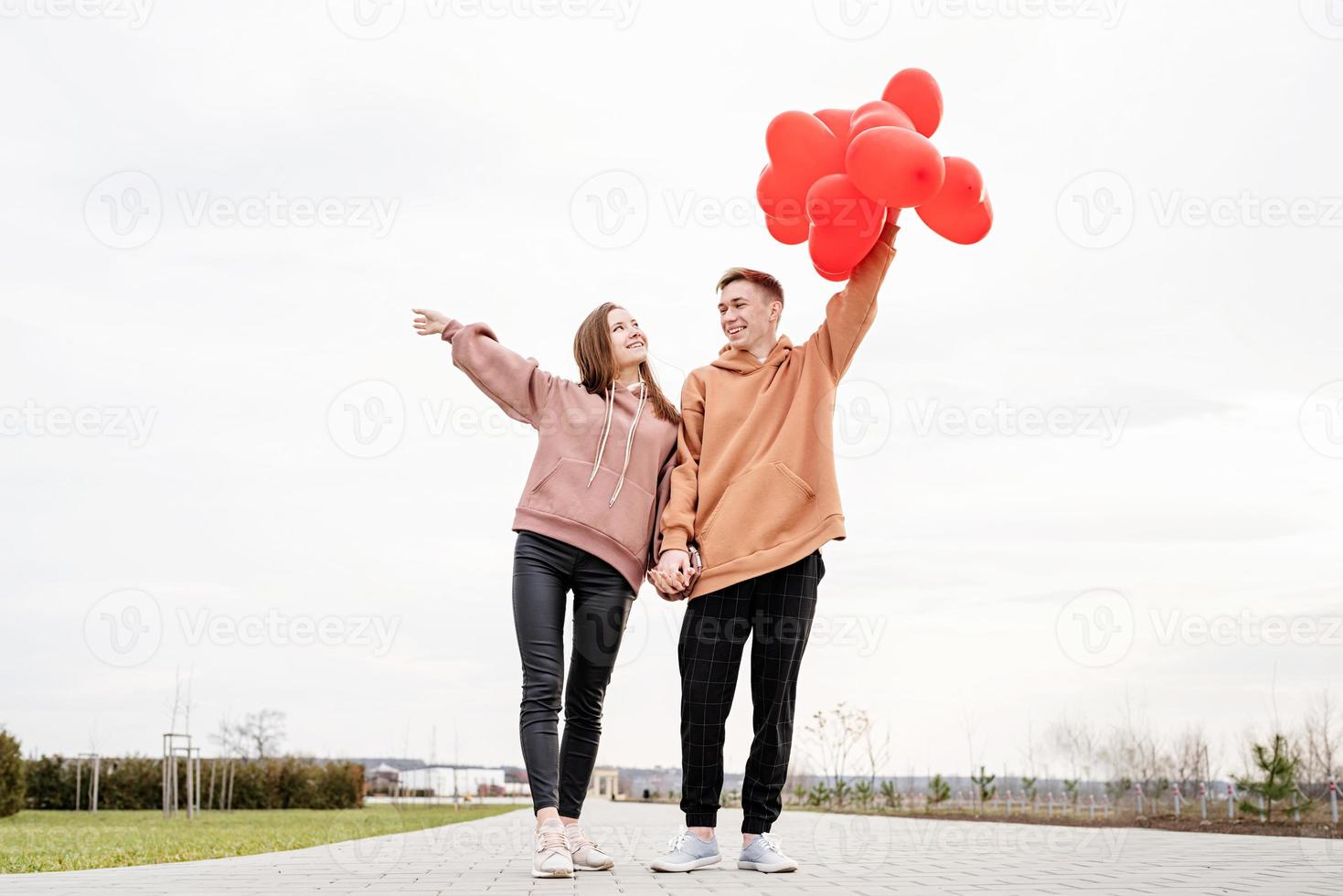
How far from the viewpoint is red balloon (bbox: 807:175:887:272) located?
3.80 metres

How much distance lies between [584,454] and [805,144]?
140 cm

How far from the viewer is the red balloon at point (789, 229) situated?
167 inches

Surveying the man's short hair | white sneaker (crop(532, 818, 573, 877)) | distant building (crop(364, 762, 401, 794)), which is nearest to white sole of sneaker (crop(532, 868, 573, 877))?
white sneaker (crop(532, 818, 573, 877))

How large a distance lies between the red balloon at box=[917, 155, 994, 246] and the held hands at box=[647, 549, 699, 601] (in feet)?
4.90

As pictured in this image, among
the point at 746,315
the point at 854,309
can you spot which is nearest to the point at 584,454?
the point at 746,315

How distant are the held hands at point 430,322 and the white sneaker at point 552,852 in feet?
5.88

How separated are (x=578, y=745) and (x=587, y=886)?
81 centimetres

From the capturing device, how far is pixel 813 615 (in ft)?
12.6

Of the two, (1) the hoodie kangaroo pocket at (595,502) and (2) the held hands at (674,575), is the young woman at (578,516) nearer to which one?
(1) the hoodie kangaroo pocket at (595,502)

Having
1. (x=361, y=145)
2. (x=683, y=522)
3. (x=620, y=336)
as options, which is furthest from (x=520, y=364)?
(x=361, y=145)

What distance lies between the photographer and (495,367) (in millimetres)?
3998

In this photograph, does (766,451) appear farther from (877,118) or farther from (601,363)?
(877,118)

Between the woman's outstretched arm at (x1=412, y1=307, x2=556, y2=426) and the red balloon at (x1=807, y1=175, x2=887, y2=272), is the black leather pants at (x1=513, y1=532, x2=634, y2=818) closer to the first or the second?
the woman's outstretched arm at (x1=412, y1=307, x2=556, y2=426)
